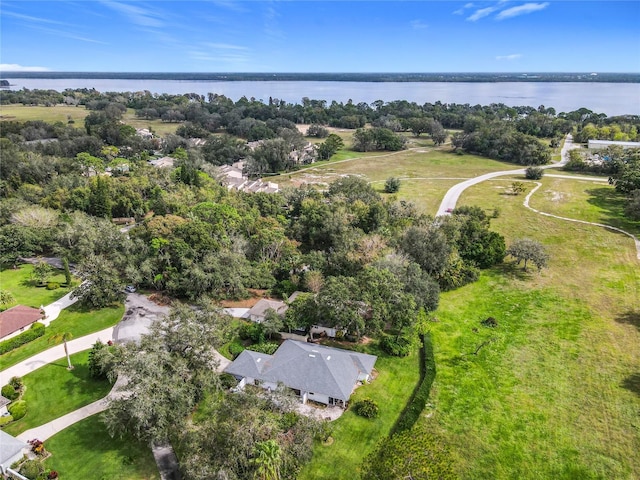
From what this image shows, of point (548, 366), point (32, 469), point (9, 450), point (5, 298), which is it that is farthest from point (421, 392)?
point (5, 298)

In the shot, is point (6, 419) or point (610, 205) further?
point (610, 205)

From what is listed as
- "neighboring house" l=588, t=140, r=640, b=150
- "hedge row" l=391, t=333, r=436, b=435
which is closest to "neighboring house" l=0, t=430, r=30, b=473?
"hedge row" l=391, t=333, r=436, b=435

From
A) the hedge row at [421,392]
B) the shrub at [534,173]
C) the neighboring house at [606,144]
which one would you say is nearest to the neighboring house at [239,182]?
the hedge row at [421,392]

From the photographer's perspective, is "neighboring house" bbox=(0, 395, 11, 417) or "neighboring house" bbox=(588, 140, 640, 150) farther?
"neighboring house" bbox=(588, 140, 640, 150)

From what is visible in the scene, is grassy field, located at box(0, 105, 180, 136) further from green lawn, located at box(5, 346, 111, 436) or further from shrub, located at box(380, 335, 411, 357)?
shrub, located at box(380, 335, 411, 357)

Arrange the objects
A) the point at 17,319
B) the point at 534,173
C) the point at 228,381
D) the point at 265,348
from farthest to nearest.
→ the point at 534,173
the point at 17,319
the point at 265,348
the point at 228,381

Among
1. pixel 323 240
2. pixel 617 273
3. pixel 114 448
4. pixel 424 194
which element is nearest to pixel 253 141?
pixel 424 194

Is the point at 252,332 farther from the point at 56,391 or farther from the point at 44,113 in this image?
the point at 44,113
